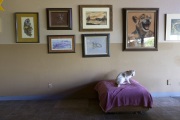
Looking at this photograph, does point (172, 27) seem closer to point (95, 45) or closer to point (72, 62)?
point (95, 45)

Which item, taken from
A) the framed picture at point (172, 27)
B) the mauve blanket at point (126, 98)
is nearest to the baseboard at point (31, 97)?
the mauve blanket at point (126, 98)

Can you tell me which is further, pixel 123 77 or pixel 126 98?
pixel 123 77

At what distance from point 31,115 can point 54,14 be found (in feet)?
7.20

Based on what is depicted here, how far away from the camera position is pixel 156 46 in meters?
4.21

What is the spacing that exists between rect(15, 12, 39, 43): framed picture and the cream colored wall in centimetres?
10

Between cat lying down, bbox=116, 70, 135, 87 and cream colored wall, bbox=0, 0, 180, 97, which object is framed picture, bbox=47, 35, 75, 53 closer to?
cream colored wall, bbox=0, 0, 180, 97

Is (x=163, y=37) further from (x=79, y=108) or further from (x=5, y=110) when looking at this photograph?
(x=5, y=110)

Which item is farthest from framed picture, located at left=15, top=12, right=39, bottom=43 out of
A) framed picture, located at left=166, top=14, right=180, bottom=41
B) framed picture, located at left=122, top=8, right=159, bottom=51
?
framed picture, located at left=166, top=14, right=180, bottom=41

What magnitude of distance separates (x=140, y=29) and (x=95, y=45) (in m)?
1.11

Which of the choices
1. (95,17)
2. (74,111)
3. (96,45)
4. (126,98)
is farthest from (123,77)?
(95,17)

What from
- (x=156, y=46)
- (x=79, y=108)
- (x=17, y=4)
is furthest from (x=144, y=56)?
(x=17, y=4)

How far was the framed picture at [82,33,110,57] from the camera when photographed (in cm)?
412

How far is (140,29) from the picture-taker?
4176 mm

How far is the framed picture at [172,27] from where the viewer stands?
164 inches
